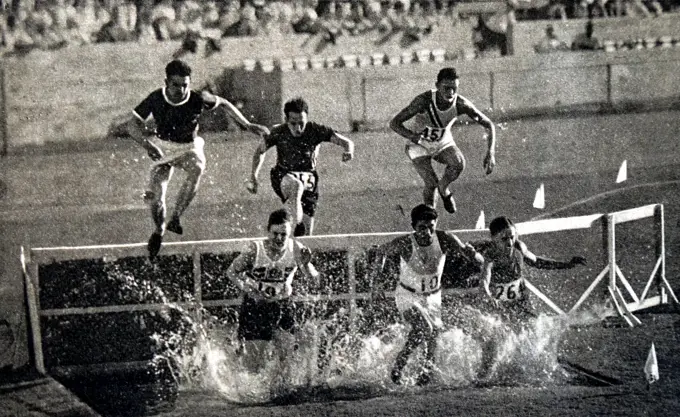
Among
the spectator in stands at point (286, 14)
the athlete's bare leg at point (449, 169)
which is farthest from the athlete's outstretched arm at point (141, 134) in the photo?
the athlete's bare leg at point (449, 169)

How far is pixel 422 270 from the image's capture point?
748cm

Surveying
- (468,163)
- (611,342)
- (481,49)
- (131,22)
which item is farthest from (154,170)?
(611,342)

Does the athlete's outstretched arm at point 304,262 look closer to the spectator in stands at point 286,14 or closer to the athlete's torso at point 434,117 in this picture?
the athlete's torso at point 434,117

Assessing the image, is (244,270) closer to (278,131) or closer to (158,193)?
(158,193)

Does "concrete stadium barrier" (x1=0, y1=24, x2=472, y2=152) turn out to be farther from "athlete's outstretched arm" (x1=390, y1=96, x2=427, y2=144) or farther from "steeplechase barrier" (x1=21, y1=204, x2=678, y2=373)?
"athlete's outstretched arm" (x1=390, y1=96, x2=427, y2=144)

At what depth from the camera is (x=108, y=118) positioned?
771 cm

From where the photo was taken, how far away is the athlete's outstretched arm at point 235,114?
762cm

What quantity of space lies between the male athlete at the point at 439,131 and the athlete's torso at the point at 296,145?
620 mm

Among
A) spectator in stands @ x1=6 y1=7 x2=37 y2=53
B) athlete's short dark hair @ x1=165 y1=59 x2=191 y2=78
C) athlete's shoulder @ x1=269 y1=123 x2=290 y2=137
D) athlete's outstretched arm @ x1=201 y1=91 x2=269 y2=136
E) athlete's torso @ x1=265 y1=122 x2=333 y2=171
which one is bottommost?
athlete's torso @ x1=265 y1=122 x2=333 y2=171

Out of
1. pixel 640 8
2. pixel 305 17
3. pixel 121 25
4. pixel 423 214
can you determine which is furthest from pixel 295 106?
pixel 640 8

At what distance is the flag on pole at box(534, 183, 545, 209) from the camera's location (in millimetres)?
8281

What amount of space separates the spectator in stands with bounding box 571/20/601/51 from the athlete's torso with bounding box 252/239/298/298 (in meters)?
2.83

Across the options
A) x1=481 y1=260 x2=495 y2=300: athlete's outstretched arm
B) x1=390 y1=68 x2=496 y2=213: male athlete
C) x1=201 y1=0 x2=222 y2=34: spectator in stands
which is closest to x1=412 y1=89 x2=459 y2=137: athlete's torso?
x1=390 y1=68 x2=496 y2=213: male athlete

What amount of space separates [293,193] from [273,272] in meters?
0.68
